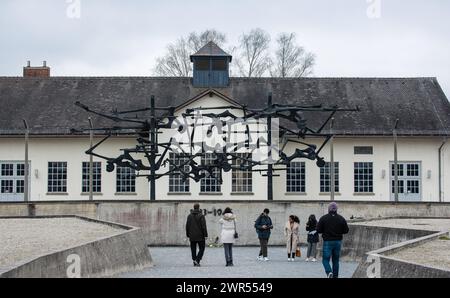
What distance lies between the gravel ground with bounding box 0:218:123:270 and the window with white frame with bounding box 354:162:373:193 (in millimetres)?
25633

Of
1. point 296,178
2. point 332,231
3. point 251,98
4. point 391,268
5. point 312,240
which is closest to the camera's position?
point 391,268

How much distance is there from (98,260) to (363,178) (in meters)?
36.1

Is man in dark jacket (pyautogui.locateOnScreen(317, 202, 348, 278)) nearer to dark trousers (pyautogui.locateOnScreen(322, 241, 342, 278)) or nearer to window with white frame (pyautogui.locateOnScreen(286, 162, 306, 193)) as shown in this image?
dark trousers (pyautogui.locateOnScreen(322, 241, 342, 278))

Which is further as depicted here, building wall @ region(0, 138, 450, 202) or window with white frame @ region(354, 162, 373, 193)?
window with white frame @ region(354, 162, 373, 193)

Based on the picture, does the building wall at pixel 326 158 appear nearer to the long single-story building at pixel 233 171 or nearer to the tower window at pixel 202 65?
the long single-story building at pixel 233 171

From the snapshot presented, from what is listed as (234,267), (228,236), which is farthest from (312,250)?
(234,267)

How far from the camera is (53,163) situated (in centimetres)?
5553

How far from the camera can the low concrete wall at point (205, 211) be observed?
3662 centimetres

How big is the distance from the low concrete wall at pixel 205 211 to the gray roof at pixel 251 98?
55.0 feet

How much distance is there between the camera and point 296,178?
184 feet

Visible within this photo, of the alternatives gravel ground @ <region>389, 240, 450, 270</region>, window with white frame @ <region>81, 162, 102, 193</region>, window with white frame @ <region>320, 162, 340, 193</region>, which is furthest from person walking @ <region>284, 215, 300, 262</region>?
window with white frame @ <region>81, 162, 102, 193</region>

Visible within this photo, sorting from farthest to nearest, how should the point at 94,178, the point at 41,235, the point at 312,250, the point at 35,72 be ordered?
the point at 35,72 → the point at 94,178 → the point at 312,250 → the point at 41,235

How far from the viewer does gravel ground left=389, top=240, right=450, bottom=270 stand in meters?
17.5

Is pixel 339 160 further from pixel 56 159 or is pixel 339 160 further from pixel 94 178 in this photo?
pixel 56 159
